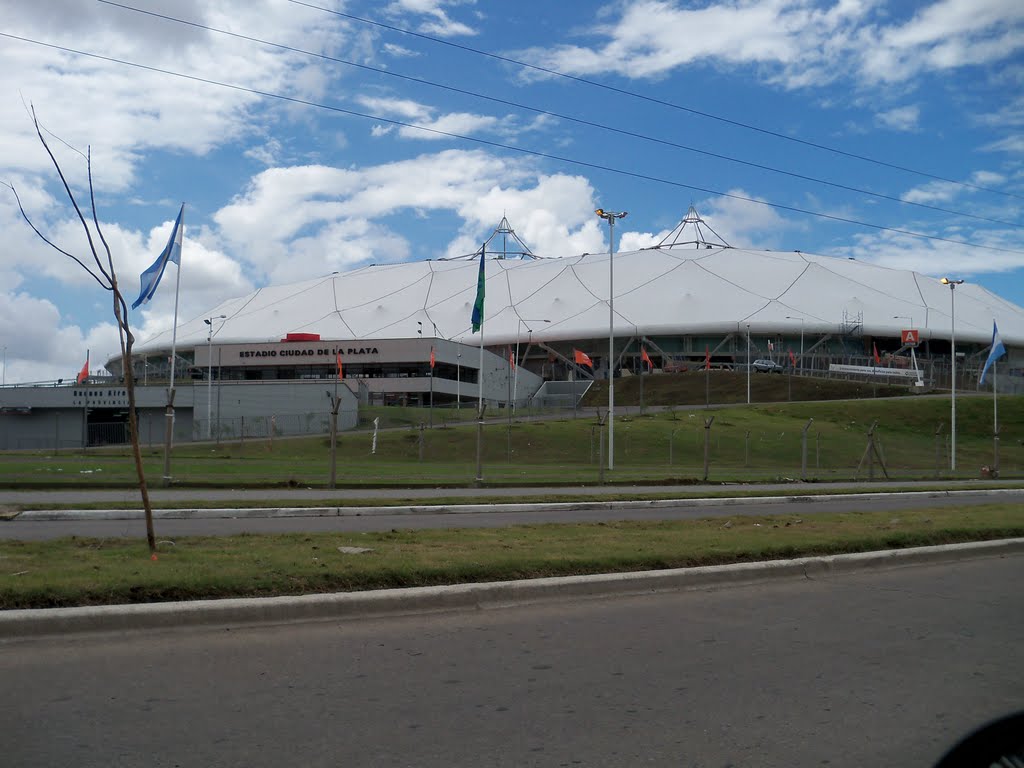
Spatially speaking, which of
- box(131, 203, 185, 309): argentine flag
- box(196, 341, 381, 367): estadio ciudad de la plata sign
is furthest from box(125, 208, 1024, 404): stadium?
box(131, 203, 185, 309): argentine flag

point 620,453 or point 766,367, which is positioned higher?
point 766,367

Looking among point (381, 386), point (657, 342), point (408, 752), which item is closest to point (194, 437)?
point (381, 386)

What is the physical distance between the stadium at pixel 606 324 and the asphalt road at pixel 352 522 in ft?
211

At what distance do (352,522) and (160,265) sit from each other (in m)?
24.2

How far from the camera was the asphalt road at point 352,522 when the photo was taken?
38.9 ft

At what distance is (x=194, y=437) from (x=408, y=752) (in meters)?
47.6

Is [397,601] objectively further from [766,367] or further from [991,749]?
[766,367]

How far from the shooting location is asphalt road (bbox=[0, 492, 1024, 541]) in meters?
11.9

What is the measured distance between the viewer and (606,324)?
103062 millimetres

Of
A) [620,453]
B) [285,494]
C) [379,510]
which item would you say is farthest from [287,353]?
[379,510]

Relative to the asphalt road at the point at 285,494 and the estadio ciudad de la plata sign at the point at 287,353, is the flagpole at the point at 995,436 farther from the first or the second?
the estadio ciudad de la plata sign at the point at 287,353

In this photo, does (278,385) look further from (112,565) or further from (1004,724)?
(1004,724)

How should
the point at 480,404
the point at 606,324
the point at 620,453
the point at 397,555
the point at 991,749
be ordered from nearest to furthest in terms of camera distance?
the point at 991,749, the point at 397,555, the point at 480,404, the point at 620,453, the point at 606,324

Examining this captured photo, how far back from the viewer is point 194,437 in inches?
1930
